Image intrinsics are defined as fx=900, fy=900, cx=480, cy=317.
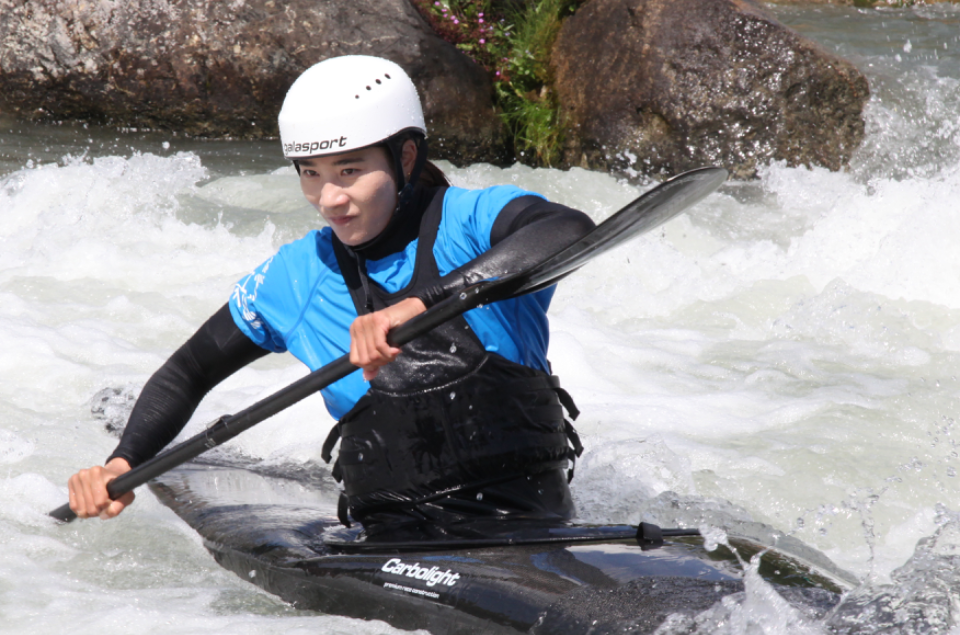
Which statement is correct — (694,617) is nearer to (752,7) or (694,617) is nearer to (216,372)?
(216,372)

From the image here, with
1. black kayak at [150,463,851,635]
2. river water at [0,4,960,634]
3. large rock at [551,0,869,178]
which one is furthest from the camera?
large rock at [551,0,869,178]

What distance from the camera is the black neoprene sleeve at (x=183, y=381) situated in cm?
248

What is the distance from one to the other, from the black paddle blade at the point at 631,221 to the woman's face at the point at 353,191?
0.45 meters

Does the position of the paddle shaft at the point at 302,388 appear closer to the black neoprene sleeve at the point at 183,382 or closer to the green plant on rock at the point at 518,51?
the black neoprene sleeve at the point at 183,382

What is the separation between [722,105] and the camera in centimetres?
791

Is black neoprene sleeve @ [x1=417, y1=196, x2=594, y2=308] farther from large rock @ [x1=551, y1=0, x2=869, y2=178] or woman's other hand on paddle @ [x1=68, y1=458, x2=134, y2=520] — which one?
large rock @ [x1=551, y1=0, x2=869, y2=178]

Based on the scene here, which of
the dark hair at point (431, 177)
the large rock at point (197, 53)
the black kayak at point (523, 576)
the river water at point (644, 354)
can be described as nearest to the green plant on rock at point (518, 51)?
the large rock at point (197, 53)

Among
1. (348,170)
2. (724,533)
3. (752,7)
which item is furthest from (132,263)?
(752,7)

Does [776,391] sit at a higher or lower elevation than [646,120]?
lower

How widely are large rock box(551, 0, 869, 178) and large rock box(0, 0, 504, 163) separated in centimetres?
179

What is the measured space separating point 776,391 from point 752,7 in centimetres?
495

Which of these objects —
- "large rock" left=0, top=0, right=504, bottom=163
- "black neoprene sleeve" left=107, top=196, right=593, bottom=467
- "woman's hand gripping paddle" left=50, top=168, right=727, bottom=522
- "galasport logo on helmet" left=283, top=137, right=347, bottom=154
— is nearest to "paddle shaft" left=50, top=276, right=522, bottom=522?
"woman's hand gripping paddle" left=50, top=168, right=727, bottom=522

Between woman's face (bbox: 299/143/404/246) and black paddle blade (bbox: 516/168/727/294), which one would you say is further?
woman's face (bbox: 299/143/404/246)

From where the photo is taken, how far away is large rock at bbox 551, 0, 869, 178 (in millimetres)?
7836
